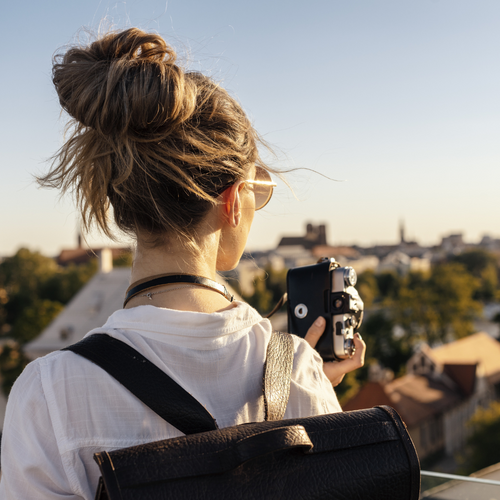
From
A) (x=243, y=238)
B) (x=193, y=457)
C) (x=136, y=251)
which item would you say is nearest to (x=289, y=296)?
(x=243, y=238)

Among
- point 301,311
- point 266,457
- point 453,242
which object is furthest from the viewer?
point 453,242

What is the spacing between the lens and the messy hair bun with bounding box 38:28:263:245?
1.03m

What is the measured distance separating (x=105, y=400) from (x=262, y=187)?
0.59 meters

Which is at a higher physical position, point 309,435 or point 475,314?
point 309,435

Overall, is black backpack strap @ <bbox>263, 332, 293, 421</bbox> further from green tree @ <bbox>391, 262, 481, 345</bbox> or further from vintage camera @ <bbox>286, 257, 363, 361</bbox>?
green tree @ <bbox>391, 262, 481, 345</bbox>

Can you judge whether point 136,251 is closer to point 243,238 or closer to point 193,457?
point 243,238

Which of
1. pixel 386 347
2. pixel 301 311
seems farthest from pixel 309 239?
pixel 301 311

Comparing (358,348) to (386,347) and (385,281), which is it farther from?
(385,281)

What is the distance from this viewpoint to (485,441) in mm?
21578

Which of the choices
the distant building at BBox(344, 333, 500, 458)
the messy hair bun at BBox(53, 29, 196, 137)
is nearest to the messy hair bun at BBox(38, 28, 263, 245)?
the messy hair bun at BBox(53, 29, 196, 137)

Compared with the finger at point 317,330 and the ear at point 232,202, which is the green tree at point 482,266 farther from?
the ear at point 232,202

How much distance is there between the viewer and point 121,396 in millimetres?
892

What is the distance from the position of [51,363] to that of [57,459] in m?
0.15

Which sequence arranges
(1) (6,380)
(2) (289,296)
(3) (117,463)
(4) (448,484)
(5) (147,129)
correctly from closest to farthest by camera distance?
1. (3) (117,463)
2. (5) (147,129)
3. (2) (289,296)
4. (4) (448,484)
5. (1) (6,380)
